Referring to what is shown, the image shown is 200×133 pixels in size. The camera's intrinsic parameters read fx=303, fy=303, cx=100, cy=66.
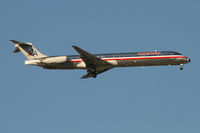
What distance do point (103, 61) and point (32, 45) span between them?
10.7 m

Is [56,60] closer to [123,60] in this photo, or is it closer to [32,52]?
[32,52]

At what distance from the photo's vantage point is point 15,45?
42.2m

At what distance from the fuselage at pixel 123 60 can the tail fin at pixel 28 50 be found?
4.65 feet

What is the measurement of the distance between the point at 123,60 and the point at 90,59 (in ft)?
14.6

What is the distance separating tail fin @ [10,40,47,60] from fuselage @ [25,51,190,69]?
1.42 metres

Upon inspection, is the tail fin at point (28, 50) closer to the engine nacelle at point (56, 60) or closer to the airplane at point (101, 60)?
the airplane at point (101, 60)

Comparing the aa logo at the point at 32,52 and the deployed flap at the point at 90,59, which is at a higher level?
the aa logo at the point at 32,52

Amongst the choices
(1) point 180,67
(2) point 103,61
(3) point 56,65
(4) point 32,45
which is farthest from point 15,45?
(1) point 180,67

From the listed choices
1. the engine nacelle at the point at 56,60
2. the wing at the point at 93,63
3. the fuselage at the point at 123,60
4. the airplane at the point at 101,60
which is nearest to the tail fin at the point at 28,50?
the airplane at the point at 101,60

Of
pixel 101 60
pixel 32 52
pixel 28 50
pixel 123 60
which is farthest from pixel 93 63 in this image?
pixel 28 50

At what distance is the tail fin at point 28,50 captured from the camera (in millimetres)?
42219

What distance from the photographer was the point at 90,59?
40469 millimetres

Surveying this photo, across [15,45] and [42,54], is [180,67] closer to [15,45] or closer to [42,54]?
[42,54]

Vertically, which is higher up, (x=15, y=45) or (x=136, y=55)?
(x=15, y=45)
